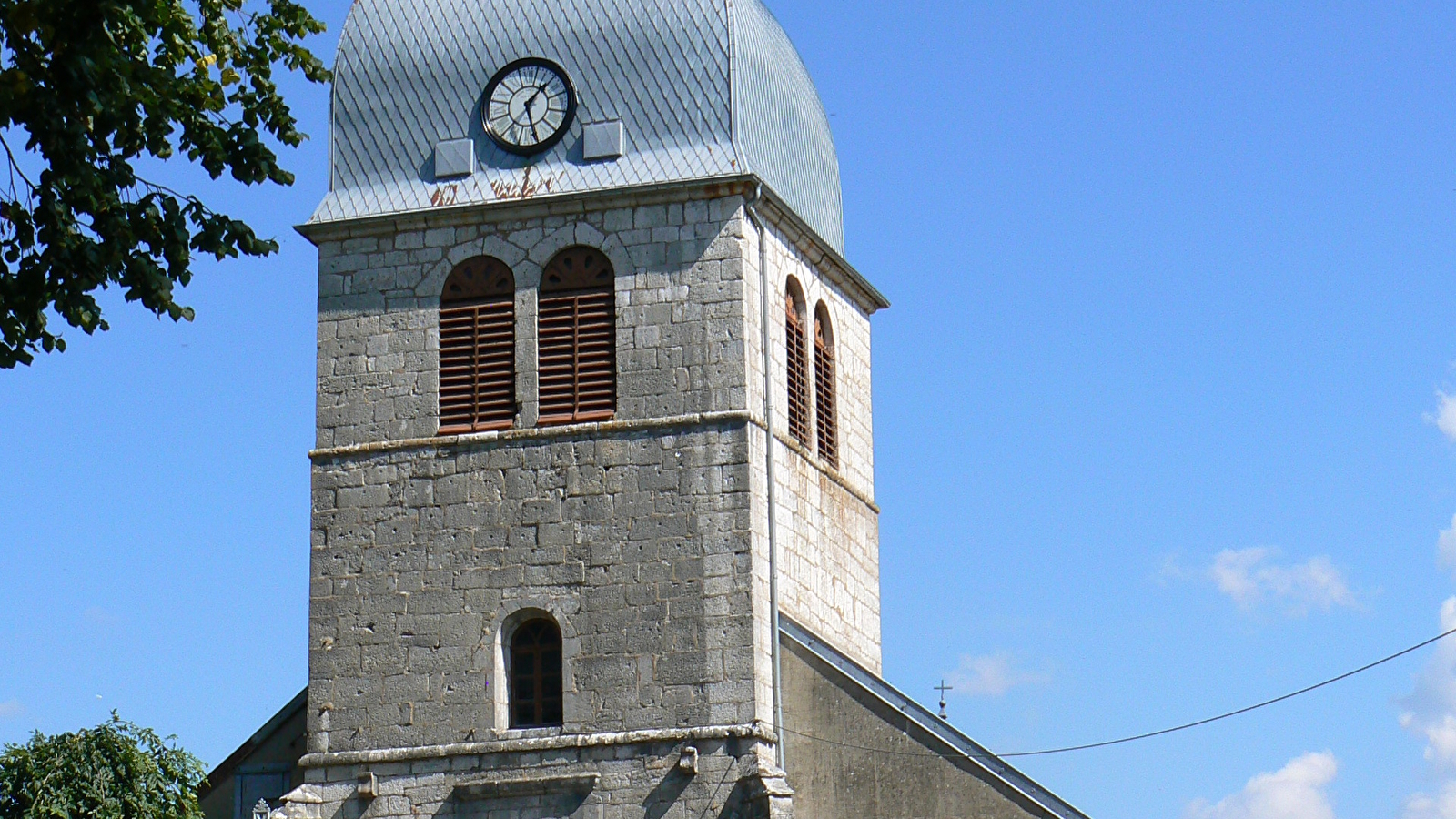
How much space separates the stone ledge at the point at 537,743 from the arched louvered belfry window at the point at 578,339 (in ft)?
10.6

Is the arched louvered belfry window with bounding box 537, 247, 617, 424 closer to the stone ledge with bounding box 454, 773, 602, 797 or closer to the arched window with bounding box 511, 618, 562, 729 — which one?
the arched window with bounding box 511, 618, 562, 729

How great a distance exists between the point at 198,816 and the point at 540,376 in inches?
217

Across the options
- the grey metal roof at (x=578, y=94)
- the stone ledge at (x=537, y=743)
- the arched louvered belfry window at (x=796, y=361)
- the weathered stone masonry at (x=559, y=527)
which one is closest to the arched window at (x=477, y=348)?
the weathered stone masonry at (x=559, y=527)

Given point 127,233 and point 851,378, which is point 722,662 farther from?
point 127,233

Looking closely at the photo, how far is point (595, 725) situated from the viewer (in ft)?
82.0

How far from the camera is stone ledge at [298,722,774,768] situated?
967 inches

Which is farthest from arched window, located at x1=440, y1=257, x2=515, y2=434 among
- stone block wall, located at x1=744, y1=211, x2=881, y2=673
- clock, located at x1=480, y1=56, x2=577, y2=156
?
stone block wall, located at x1=744, y1=211, x2=881, y2=673

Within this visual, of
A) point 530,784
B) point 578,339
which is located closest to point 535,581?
point 530,784

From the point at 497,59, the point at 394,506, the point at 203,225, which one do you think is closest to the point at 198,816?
the point at 394,506

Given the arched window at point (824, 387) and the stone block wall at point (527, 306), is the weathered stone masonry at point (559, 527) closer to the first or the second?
the stone block wall at point (527, 306)

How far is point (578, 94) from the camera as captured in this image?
26547mm

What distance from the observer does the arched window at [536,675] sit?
25375 mm

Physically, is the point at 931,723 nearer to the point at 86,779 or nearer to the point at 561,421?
the point at 561,421

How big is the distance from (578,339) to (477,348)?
1088 millimetres
